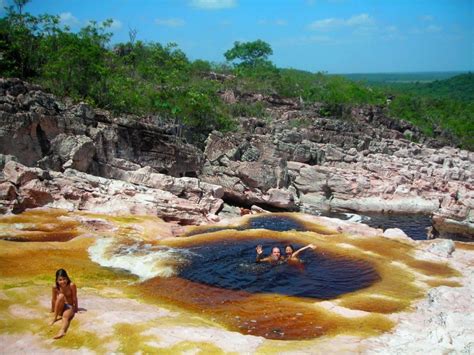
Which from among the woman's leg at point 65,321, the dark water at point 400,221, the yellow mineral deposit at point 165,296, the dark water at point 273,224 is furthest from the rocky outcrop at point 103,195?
the dark water at point 400,221

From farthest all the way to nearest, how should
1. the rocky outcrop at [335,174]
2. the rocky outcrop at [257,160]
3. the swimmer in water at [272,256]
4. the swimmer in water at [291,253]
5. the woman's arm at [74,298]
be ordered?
the rocky outcrop at [335,174] < the rocky outcrop at [257,160] < the swimmer in water at [291,253] < the swimmer in water at [272,256] < the woman's arm at [74,298]

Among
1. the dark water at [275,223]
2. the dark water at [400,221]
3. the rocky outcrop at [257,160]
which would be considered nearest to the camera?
the dark water at [275,223]

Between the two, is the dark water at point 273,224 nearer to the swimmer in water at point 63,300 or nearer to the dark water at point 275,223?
the dark water at point 275,223

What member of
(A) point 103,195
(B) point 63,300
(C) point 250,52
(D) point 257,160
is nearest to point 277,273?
(B) point 63,300

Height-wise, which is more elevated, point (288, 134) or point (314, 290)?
point (288, 134)

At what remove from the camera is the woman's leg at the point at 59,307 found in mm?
16844

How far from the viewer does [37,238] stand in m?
28.6

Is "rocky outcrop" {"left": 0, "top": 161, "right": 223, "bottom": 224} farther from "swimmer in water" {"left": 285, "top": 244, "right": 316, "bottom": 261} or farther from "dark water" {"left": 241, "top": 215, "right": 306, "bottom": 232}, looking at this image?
"swimmer in water" {"left": 285, "top": 244, "right": 316, "bottom": 261}

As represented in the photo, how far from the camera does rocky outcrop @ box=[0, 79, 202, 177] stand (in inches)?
1572

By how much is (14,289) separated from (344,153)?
Result: 5395 cm

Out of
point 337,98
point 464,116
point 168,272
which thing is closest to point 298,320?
point 168,272

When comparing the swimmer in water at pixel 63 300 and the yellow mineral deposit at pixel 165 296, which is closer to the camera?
the yellow mineral deposit at pixel 165 296

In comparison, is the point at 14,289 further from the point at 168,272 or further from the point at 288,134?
the point at 288,134

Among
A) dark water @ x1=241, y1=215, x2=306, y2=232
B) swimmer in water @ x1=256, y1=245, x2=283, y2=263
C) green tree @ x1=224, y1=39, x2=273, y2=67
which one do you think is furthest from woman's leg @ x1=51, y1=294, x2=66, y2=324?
green tree @ x1=224, y1=39, x2=273, y2=67
